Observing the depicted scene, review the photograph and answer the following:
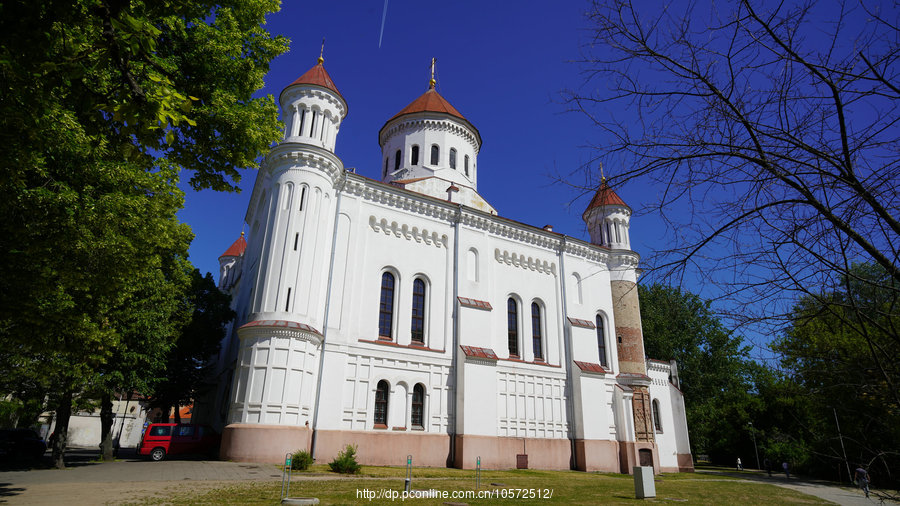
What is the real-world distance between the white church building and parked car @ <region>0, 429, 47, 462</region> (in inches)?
→ 292

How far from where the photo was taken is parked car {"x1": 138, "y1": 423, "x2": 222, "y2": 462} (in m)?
19.2

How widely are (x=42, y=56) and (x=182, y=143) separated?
6261 millimetres

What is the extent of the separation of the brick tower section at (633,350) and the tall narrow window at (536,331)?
178 inches

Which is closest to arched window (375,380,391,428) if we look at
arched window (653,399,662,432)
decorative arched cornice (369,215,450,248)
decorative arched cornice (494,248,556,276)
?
decorative arched cornice (369,215,450,248)

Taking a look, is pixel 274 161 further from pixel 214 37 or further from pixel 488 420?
pixel 488 420

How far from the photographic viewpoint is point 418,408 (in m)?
22.0

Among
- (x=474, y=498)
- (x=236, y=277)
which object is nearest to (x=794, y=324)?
(x=474, y=498)

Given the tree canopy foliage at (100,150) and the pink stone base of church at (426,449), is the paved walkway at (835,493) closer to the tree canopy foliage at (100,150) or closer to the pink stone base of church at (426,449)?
the pink stone base of church at (426,449)

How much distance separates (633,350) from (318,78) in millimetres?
23485

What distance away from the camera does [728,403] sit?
43.8 metres

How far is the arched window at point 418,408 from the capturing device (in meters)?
21.6

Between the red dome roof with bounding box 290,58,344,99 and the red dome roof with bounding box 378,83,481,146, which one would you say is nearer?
the red dome roof with bounding box 290,58,344,99

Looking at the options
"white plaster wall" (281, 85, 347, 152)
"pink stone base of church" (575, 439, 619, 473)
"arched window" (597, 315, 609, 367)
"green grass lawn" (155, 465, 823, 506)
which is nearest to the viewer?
"green grass lawn" (155, 465, 823, 506)

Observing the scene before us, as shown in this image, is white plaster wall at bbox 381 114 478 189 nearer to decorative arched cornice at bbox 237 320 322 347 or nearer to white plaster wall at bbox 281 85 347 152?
white plaster wall at bbox 281 85 347 152
